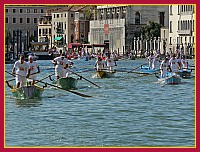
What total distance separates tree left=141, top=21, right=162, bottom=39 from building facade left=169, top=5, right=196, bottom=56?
540 centimetres

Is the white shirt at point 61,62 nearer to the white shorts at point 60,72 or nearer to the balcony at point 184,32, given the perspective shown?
the white shorts at point 60,72

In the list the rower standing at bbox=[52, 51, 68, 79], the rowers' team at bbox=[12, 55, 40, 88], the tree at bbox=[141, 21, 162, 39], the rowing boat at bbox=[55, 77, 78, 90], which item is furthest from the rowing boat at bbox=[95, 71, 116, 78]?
the tree at bbox=[141, 21, 162, 39]

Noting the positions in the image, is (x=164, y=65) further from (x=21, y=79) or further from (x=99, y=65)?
(x=21, y=79)

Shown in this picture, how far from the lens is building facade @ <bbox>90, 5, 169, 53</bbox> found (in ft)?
268

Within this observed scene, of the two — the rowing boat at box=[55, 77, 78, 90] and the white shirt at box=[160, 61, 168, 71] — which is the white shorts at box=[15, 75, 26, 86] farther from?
the white shirt at box=[160, 61, 168, 71]

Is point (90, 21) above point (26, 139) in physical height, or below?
above

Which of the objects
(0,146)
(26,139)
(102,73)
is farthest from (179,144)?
(102,73)

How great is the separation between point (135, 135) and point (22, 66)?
5132 millimetres

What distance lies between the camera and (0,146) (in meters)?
9.37

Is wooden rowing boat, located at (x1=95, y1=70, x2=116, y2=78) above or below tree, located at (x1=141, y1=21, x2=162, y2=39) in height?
below

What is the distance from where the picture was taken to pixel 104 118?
16.3 metres

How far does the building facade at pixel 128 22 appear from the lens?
81.6 m

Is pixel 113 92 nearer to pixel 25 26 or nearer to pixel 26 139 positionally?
pixel 26 139

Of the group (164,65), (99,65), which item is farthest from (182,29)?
(164,65)
